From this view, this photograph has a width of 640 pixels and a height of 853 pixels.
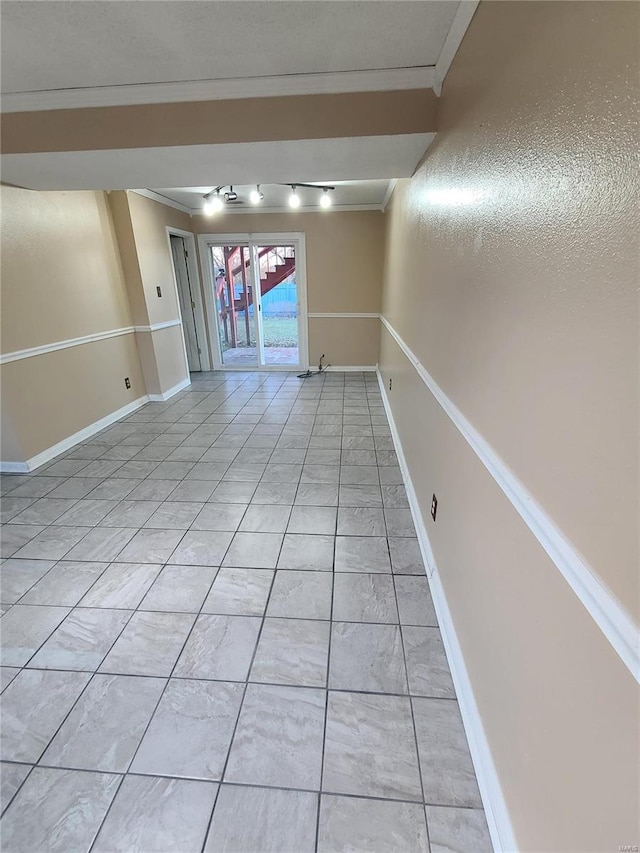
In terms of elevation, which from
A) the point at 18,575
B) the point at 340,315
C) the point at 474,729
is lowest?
the point at 18,575

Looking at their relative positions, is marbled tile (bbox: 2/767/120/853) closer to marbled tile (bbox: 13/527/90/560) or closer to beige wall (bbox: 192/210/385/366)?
marbled tile (bbox: 13/527/90/560)

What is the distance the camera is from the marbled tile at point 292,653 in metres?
1.36

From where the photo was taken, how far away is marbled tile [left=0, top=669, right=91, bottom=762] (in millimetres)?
1179

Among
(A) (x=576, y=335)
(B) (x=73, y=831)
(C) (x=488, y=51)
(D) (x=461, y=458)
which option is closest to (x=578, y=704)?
(A) (x=576, y=335)

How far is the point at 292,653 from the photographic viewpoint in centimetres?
145

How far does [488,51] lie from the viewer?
1.09m

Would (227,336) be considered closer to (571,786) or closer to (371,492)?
(371,492)

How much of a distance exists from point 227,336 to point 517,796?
6.26m

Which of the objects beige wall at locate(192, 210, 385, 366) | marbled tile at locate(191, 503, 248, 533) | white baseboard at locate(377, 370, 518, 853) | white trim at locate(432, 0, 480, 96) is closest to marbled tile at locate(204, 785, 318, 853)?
white baseboard at locate(377, 370, 518, 853)

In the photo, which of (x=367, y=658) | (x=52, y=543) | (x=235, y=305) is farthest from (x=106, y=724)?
(x=235, y=305)

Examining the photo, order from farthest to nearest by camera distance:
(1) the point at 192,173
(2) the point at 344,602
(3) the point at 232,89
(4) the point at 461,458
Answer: (1) the point at 192,173
(3) the point at 232,89
(2) the point at 344,602
(4) the point at 461,458

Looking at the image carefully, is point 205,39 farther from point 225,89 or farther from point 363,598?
point 363,598

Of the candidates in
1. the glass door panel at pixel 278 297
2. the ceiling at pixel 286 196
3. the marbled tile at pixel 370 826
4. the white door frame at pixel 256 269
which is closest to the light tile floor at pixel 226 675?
the marbled tile at pixel 370 826

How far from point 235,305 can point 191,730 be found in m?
5.77
